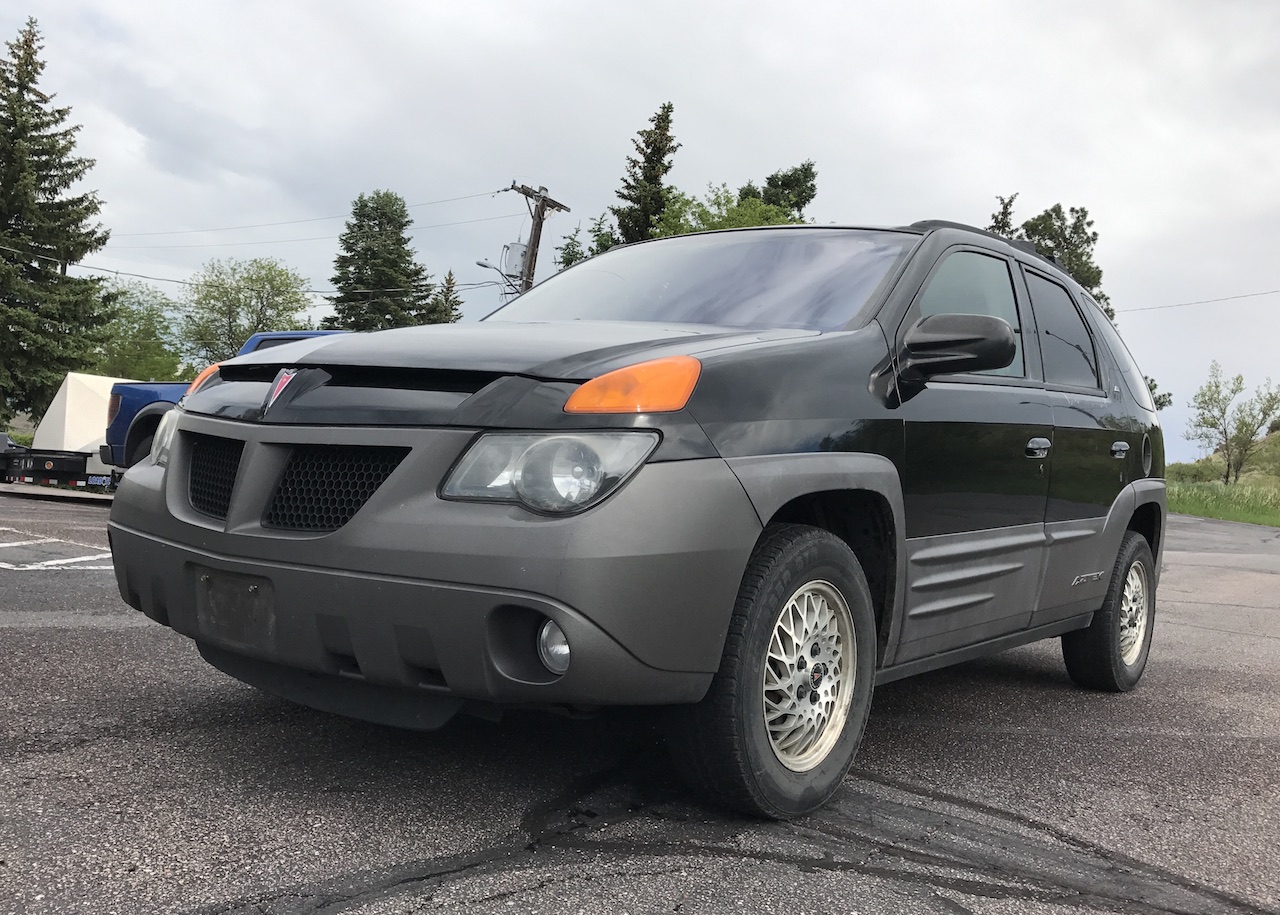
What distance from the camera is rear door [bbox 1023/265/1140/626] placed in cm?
428

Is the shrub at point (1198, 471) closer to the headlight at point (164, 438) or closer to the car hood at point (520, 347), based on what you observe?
the car hood at point (520, 347)

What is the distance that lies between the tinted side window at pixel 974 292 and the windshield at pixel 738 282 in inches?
6.3

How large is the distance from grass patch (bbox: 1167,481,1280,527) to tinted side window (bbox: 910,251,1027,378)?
3421cm

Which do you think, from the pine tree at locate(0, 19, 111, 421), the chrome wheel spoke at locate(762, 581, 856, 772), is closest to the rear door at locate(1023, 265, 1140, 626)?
the chrome wheel spoke at locate(762, 581, 856, 772)

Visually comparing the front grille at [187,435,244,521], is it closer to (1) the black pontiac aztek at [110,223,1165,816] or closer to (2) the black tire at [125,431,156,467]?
(1) the black pontiac aztek at [110,223,1165,816]

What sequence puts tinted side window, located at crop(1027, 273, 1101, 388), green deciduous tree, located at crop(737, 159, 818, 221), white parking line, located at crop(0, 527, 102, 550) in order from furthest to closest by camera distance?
1. green deciduous tree, located at crop(737, 159, 818, 221)
2. white parking line, located at crop(0, 527, 102, 550)
3. tinted side window, located at crop(1027, 273, 1101, 388)

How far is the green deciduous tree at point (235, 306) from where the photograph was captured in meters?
80.3

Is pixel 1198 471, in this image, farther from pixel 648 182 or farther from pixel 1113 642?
pixel 1113 642

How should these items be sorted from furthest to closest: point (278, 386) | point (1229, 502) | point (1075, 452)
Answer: point (1229, 502) < point (1075, 452) < point (278, 386)

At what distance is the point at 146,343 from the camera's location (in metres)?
79.2

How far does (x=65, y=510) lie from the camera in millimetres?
11969

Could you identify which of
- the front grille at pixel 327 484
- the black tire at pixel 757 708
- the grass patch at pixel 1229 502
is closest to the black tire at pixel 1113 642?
the black tire at pixel 757 708

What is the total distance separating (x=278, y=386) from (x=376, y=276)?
70.3m

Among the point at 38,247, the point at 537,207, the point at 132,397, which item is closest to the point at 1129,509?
the point at 132,397
